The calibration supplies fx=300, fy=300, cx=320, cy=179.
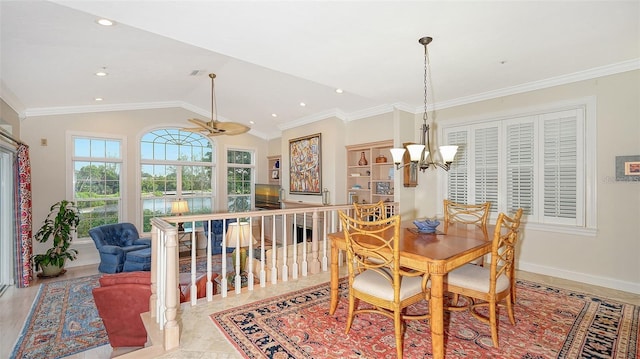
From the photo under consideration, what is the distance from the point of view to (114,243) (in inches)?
215

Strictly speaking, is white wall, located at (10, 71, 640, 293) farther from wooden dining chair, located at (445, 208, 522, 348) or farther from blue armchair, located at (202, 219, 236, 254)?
wooden dining chair, located at (445, 208, 522, 348)

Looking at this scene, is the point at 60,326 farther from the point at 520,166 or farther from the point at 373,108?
the point at 520,166

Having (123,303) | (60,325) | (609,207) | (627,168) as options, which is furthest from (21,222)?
(627,168)

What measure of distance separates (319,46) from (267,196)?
204 inches

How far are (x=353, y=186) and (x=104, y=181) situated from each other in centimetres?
514

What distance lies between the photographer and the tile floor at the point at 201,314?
85.6 inches

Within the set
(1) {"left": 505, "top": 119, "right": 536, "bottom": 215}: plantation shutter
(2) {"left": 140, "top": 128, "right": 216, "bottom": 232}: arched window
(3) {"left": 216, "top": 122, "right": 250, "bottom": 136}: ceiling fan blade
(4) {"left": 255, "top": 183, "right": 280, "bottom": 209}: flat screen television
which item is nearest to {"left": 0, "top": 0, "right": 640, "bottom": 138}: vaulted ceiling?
(1) {"left": 505, "top": 119, "right": 536, "bottom": 215}: plantation shutter

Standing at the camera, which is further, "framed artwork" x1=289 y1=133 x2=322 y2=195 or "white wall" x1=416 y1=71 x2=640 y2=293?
"framed artwork" x1=289 y1=133 x2=322 y2=195

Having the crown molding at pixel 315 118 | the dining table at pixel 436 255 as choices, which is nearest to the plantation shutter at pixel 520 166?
the dining table at pixel 436 255

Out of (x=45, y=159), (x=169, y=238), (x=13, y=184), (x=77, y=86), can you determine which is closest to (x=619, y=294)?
(x=169, y=238)

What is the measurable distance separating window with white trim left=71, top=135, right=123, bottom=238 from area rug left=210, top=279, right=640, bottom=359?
16.5 ft

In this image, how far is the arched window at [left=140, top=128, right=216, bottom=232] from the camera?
6703 millimetres

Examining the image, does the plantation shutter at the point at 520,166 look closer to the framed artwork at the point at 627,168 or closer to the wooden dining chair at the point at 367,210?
the framed artwork at the point at 627,168

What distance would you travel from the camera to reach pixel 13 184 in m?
4.51
